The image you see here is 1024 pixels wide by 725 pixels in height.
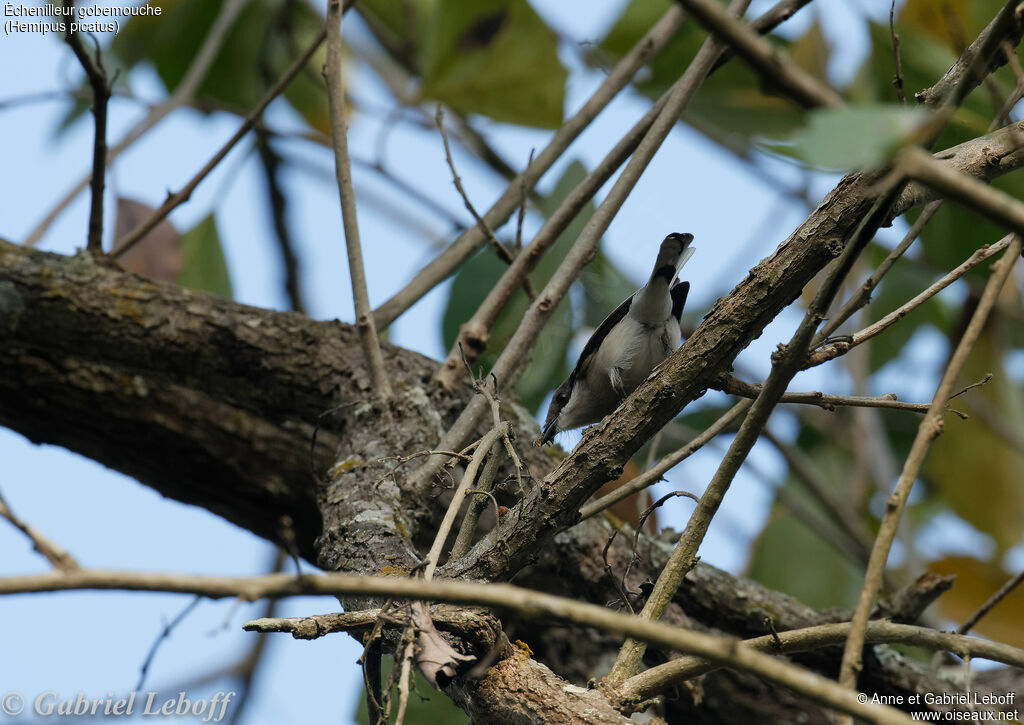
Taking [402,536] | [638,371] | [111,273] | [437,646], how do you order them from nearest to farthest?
[437,646] < [402,536] < [111,273] < [638,371]

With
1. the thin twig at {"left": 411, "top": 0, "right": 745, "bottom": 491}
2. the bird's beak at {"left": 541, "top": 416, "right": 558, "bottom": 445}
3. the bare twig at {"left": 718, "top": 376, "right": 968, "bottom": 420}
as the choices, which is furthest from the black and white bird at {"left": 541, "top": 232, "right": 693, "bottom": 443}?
the bare twig at {"left": 718, "top": 376, "right": 968, "bottom": 420}

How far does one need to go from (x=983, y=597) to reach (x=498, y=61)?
3.44 m

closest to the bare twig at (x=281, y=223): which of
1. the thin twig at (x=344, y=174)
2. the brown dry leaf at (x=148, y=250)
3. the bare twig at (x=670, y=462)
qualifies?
the brown dry leaf at (x=148, y=250)

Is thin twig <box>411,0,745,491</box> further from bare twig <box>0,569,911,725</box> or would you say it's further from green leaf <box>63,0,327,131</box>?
green leaf <box>63,0,327,131</box>

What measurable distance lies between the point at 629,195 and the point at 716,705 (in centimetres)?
183

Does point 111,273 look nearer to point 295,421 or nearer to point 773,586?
point 295,421

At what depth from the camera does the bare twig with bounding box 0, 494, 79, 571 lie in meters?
1.07

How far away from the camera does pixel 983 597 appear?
4098 millimetres

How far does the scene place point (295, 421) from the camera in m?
3.37

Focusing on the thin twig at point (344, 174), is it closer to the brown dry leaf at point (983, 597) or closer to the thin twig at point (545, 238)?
the thin twig at point (545, 238)

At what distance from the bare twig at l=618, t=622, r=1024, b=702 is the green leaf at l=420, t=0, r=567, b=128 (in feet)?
8.98

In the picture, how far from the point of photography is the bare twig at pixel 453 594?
3.44ft

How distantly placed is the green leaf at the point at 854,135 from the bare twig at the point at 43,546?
3.27ft

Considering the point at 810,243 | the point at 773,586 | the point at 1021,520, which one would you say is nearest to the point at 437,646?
Answer: the point at 810,243
